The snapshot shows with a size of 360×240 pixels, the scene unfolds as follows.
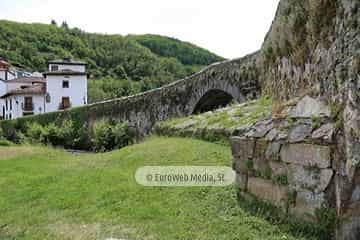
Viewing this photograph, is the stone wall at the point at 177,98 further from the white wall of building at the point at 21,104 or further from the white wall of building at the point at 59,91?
the white wall of building at the point at 21,104

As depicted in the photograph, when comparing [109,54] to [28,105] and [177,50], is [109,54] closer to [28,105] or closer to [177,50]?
[177,50]

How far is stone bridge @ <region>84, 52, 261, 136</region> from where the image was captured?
12.3m

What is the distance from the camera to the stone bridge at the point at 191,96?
12281 millimetres

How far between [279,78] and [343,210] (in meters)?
4.13

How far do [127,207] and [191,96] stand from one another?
37.7ft

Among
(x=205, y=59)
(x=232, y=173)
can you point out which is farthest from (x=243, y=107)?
(x=205, y=59)

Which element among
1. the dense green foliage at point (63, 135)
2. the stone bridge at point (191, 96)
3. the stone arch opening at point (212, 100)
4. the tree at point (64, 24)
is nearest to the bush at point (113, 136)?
the stone bridge at point (191, 96)

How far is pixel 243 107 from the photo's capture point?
31.3ft

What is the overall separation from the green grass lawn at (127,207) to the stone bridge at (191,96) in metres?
Result: 5.11

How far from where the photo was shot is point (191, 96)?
1603cm

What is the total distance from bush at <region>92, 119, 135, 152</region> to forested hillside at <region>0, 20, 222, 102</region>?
116 ft

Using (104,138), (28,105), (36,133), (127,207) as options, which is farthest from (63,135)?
(127,207)

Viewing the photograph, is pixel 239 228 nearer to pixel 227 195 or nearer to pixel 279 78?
pixel 227 195

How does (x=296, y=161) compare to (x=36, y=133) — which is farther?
(x=36, y=133)
